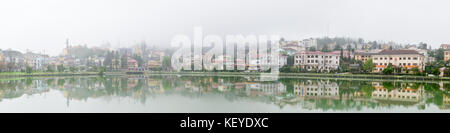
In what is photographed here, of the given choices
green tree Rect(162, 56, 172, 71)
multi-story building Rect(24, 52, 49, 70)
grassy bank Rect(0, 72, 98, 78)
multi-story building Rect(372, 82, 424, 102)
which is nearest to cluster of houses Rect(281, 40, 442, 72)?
multi-story building Rect(372, 82, 424, 102)

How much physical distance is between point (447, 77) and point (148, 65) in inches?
1345

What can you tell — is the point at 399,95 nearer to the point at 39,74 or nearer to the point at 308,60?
the point at 308,60

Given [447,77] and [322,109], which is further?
[447,77]

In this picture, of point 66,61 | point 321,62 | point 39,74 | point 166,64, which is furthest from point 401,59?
point 66,61

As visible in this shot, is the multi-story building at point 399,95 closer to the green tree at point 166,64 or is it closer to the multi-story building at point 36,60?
the green tree at point 166,64

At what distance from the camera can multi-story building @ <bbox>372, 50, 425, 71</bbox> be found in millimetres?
22891

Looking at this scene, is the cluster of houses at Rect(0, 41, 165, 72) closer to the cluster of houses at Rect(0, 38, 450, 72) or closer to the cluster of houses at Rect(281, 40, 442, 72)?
the cluster of houses at Rect(0, 38, 450, 72)

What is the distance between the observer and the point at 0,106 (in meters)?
6.77

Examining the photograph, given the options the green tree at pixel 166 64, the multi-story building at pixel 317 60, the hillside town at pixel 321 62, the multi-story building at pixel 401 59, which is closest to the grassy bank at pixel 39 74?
the hillside town at pixel 321 62

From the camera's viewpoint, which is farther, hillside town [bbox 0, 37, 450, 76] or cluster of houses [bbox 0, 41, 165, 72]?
cluster of houses [bbox 0, 41, 165, 72]

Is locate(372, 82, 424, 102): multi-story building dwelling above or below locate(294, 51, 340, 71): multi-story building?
below

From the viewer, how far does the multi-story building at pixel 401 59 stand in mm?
22891
